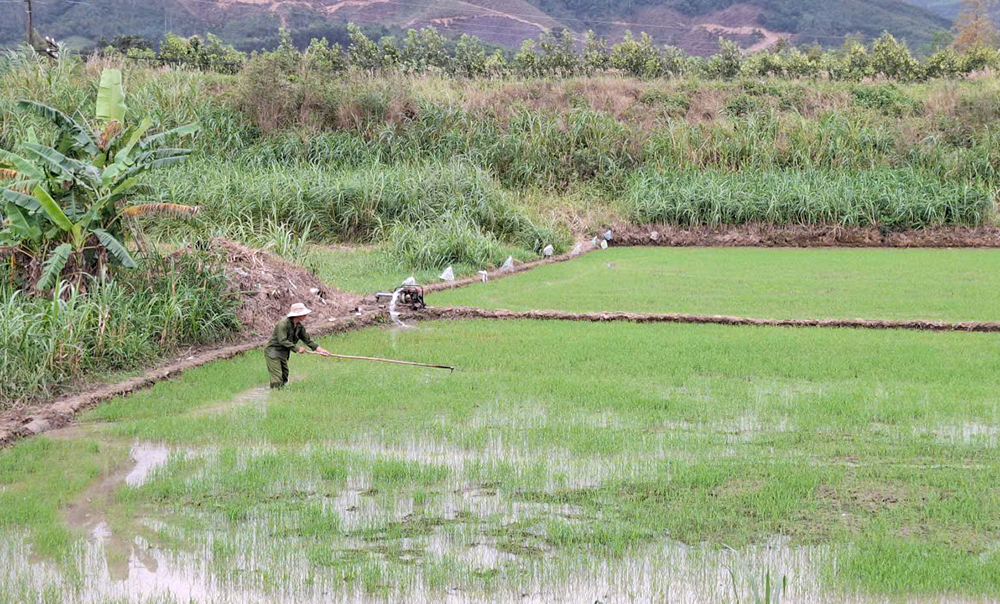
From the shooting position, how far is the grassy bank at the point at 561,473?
4.53 m

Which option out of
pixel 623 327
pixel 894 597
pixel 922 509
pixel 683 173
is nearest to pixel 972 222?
pixel 683 173

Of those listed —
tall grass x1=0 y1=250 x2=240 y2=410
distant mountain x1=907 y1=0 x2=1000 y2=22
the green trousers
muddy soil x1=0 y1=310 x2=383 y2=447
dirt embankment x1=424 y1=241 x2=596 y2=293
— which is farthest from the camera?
distant mountain x1=907 y1=0 x2=1000 y2=22

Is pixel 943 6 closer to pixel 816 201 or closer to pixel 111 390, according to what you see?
pixel 816 201

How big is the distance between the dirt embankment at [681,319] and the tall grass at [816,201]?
912 cm

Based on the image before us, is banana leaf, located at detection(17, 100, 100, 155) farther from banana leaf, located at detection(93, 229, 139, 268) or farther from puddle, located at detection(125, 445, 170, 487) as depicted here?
puddle, located at detection(125, 445, 170, 487)

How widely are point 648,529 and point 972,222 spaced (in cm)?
1714

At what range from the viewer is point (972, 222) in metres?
19.3

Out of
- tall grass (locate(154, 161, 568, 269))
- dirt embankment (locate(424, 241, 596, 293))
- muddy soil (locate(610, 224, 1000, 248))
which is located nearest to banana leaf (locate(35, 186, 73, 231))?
dirt embankment (locate(424, 241, 596, 293))

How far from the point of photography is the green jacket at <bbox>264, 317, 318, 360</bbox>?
7891 mm

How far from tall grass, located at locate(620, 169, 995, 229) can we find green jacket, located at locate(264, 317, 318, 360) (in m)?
13.2

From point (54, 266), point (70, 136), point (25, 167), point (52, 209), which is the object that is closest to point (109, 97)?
point (70, 136)

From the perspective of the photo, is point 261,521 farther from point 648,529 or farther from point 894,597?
point 894,597

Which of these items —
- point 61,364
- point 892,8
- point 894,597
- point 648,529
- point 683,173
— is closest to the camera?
point 894,597

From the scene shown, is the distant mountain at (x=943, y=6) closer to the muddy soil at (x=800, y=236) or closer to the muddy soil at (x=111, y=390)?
the muddy soil at (x=800, y=236)
